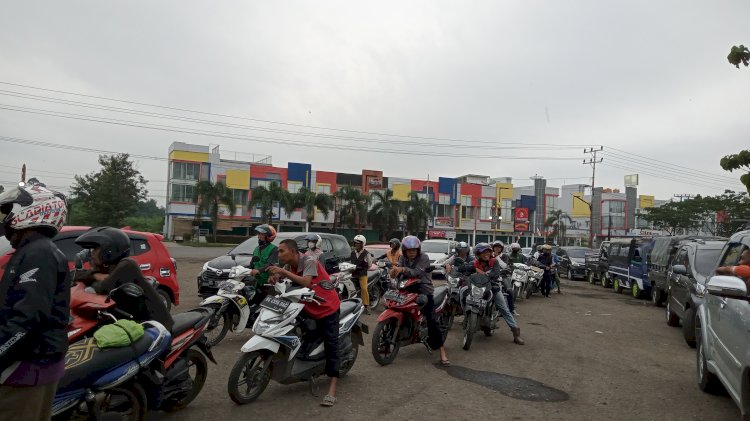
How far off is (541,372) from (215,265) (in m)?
6.76

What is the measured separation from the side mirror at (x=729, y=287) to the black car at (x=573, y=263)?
24.0 metres

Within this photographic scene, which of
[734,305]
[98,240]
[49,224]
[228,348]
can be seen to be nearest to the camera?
[49,224]

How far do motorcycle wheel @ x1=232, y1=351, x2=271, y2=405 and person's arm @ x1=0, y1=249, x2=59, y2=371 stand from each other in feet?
8.93

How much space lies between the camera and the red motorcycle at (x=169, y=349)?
3.94 metres

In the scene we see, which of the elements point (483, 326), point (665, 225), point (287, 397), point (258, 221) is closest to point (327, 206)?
point (258, 221)

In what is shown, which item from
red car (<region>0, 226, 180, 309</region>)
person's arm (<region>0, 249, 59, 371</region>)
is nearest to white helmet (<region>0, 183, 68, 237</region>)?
person's arm (<region>0, 249, 59, 371</region>)

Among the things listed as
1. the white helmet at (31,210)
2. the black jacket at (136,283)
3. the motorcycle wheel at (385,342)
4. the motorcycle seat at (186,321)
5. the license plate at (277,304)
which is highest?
the white helmet at (31,210)

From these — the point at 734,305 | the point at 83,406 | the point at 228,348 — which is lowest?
the point at 228,348

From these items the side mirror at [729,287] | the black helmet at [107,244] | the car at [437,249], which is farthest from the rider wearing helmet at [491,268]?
the car at [437,249]

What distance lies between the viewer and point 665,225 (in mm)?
63094

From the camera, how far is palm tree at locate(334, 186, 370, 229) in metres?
55.7

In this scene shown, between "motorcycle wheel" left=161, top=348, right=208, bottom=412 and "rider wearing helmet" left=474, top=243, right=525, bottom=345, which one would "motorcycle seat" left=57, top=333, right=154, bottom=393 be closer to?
"motorcycle wheel" left=161, top=348, right=208, bottom=412

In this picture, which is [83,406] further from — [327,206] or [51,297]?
[327,206]

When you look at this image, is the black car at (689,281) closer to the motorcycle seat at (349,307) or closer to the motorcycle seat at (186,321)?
the motorcycle seat at (349,307)
